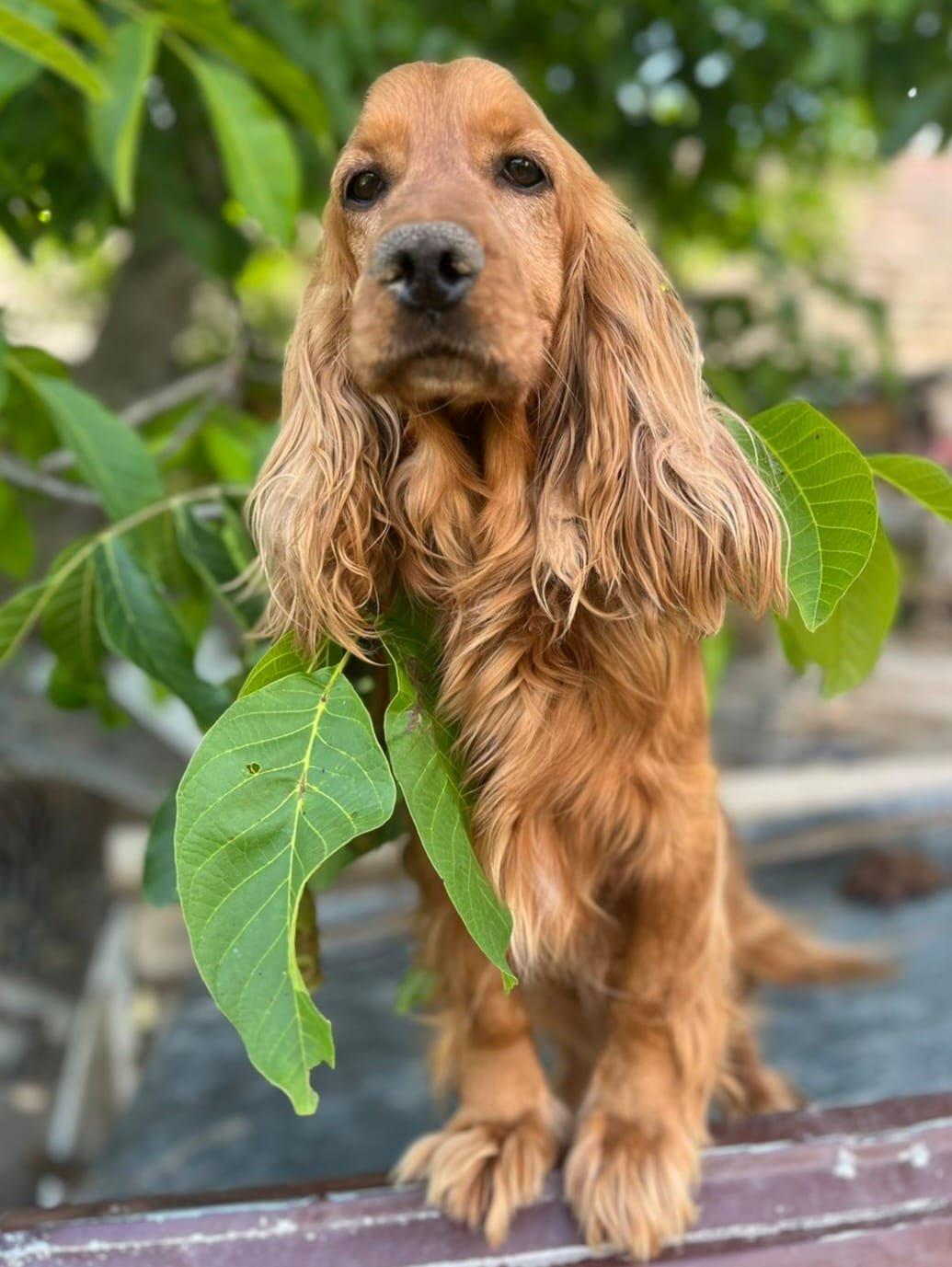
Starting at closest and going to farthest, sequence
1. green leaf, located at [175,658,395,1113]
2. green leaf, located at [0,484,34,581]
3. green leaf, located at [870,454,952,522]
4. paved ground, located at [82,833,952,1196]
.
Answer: green leaf, located at [175,658,395,1113], green leaf, located at [870,454,952,522], green leaf, located at [0,484,34,581], paved ground, located at [82,833,952,1196]

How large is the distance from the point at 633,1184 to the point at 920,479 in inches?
29.4

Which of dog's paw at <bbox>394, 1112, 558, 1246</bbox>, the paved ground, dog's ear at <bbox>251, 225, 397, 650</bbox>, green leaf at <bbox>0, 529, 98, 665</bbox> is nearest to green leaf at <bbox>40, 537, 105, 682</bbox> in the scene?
green leaf at <bbox>0, 529, 98, 665</bbox>

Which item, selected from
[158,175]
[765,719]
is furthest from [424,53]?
[765,719]

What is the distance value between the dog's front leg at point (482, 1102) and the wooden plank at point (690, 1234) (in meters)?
0.03

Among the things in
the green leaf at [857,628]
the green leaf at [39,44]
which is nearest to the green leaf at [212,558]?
the green leaf at [39,44]

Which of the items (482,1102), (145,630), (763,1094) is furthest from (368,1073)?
(145,630)

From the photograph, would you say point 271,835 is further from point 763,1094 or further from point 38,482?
point 763,1094

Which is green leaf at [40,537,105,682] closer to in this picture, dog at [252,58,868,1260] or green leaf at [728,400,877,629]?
dog at [252,58,868,1260]

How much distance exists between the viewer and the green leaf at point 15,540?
5.03 ft

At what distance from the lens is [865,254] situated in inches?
305

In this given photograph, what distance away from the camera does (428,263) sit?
2.68ft

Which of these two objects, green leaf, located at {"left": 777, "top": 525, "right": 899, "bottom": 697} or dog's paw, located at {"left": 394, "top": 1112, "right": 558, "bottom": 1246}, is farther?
dog's paw, located at {"left": 394, "top": 1112, "right": 558, "bottom": 1246}

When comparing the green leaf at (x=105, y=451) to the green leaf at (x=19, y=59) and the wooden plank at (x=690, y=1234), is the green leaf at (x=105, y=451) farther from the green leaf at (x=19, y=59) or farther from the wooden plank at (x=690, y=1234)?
the wooden plank at (x=690, y=1234)

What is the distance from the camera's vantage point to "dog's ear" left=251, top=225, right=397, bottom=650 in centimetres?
97
